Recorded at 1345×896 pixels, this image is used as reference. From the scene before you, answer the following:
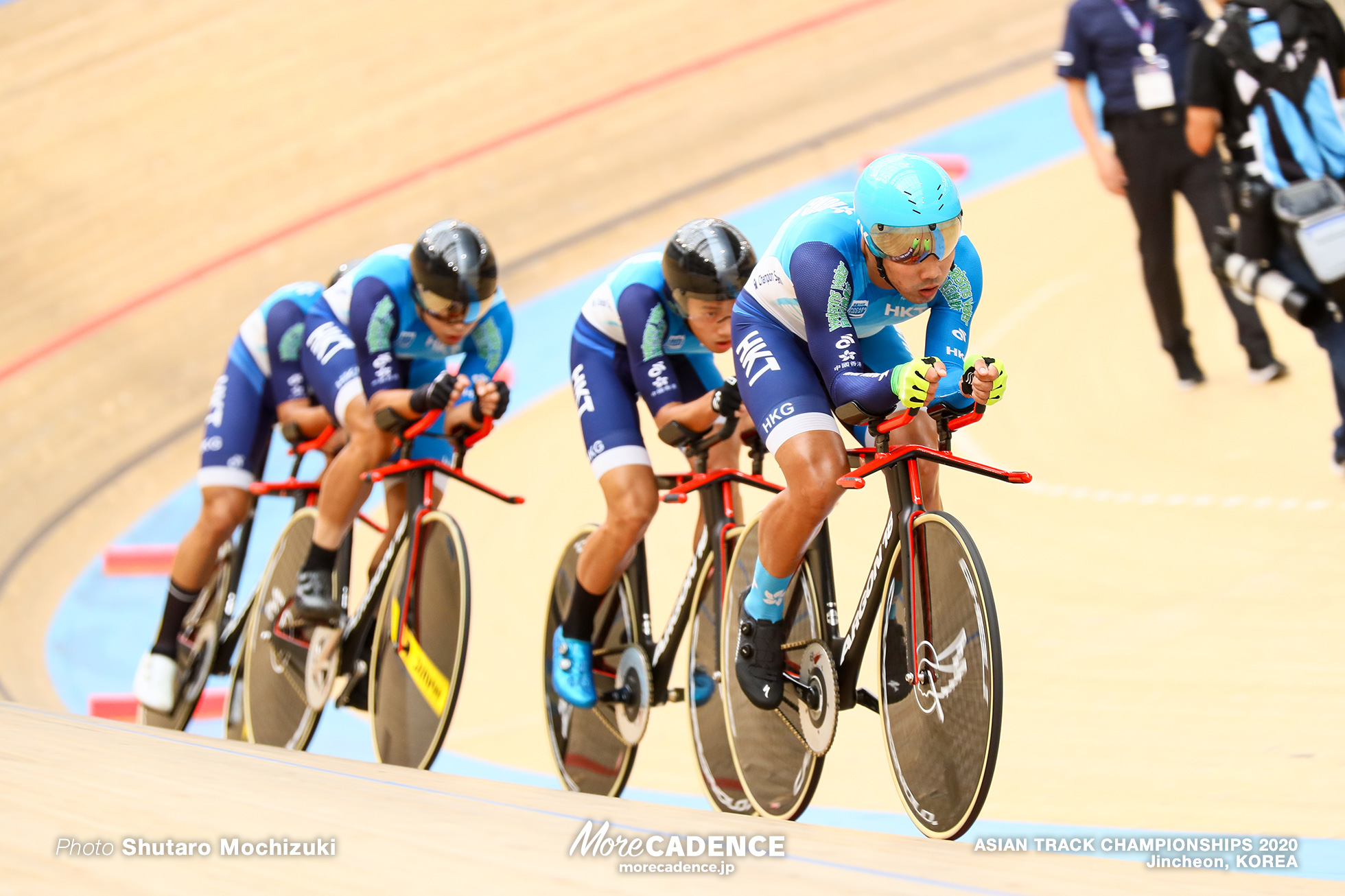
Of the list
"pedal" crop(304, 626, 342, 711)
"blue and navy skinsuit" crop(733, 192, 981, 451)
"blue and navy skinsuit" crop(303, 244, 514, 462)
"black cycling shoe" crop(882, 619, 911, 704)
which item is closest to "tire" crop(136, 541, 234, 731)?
"pedal" crop(304, 626, 342, 711)

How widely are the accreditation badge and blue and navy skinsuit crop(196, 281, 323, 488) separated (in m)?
3.20

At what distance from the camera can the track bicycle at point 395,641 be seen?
3.62 m

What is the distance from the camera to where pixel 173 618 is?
440 centimetres

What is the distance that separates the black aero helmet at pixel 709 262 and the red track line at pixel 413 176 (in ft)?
17.7

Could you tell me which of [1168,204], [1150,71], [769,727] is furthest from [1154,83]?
[769,727]

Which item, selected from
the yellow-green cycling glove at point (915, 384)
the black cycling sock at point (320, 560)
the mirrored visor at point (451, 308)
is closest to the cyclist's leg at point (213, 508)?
the black cycling sock at point (320, 560)

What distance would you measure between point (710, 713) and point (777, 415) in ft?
3.29

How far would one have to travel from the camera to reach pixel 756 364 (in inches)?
108

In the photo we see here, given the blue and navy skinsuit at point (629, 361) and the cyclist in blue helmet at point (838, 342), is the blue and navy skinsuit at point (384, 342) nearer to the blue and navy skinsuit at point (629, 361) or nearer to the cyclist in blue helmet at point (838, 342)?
the blue and navy skinsuit at point (629, 361)

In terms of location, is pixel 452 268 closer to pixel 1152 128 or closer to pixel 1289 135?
pixel 1289 135

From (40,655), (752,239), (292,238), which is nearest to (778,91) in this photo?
(752,239)

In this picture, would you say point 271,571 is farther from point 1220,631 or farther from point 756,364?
point 1220,631

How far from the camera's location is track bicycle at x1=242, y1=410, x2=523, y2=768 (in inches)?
142

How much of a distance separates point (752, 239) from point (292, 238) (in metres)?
2.76
